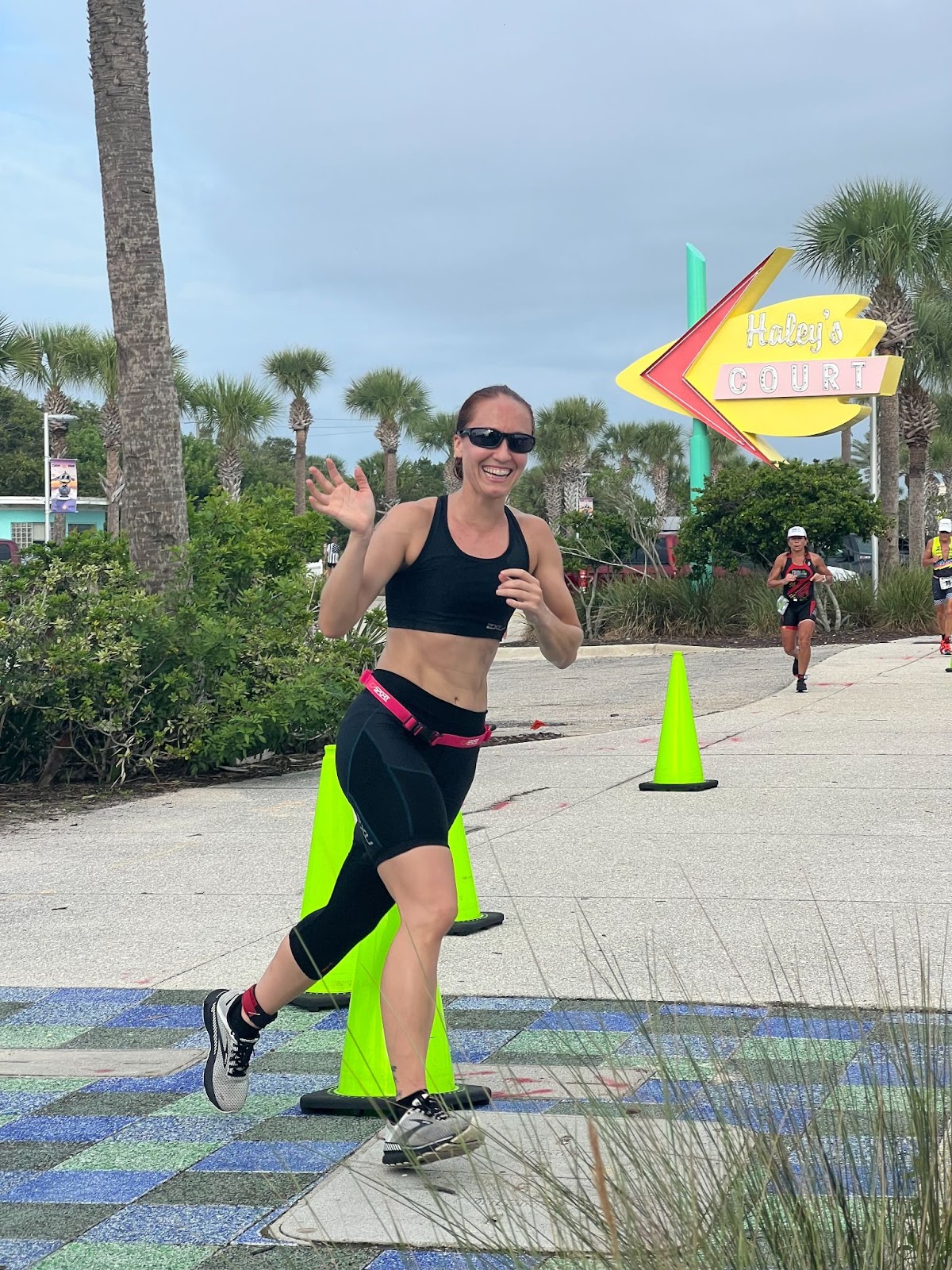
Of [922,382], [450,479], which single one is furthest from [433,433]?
[922,382]

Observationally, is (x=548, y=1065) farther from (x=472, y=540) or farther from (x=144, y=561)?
(x=144, y=561)

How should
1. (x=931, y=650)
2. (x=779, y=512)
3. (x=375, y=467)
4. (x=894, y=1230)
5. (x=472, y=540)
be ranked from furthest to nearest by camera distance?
1. (x=375, y=467)
2. (x=779, y=512)
3. (x=931, y=650)
4. (x=472, y=540)
5. (x=894, y=1230)

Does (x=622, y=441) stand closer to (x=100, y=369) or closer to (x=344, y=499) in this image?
(x=100, y=369)

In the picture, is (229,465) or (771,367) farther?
(229,465)

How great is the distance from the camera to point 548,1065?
4348 mm

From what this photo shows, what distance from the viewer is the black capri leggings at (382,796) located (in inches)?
151

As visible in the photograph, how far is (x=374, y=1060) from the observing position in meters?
4.16

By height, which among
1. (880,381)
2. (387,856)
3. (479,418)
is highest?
(880,381)

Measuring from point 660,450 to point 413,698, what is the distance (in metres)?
76.4

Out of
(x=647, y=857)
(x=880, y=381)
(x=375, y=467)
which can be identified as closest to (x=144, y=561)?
(x=647, y=857)

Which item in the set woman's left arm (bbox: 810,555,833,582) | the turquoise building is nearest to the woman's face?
woman's left arm (bbox: 810,555,833,582)

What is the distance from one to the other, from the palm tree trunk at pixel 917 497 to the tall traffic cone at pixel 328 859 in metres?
37.5

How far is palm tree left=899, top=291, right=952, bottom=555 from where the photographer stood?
1674 inches

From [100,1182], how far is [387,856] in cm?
102
